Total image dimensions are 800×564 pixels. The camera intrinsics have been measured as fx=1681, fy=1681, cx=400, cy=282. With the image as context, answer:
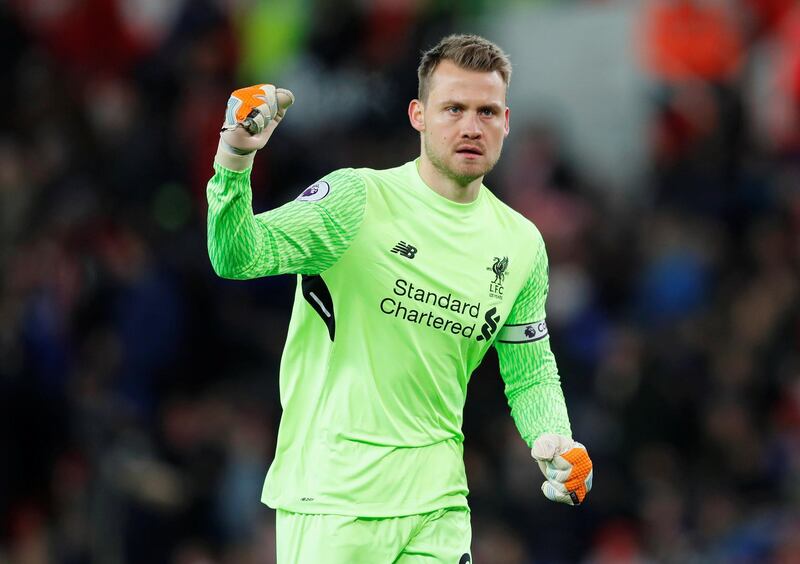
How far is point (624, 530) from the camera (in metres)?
11.6

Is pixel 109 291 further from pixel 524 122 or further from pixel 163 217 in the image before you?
pixel 524 122

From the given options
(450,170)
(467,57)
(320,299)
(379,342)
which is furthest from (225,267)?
(467,57)

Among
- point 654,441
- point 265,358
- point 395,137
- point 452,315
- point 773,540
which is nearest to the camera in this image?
point 452,315

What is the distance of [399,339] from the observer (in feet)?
21.0

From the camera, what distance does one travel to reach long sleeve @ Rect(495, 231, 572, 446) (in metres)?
6.76

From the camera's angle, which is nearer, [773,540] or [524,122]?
[773,540]

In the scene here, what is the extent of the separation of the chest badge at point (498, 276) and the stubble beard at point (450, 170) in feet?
1.11

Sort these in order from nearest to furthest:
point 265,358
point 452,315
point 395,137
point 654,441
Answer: point 452,315 → point 654,441 → point 265,358 → point 395,137

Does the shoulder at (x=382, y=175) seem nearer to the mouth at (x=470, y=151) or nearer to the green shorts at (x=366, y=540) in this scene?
the mouth at (x=470, y=151)

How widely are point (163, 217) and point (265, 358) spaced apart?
146 centimetres

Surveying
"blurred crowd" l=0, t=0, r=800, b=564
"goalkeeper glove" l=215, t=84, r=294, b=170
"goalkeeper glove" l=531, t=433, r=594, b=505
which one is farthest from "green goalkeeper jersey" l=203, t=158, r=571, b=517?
"blurred crowd" l=0, t=0, r=800, b=564

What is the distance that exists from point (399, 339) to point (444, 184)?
66 centimetres

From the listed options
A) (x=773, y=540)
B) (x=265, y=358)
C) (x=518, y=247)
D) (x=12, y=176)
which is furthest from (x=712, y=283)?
(x=518, y=247)

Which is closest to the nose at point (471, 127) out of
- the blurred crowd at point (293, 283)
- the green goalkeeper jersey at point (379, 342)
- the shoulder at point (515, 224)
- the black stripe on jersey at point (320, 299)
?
the green goalkeeper jersey at point (379, 342)
